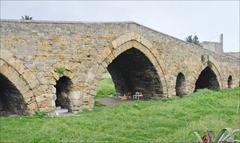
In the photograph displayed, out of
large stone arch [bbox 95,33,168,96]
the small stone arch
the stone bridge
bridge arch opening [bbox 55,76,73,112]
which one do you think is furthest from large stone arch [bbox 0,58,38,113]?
the small stone arch

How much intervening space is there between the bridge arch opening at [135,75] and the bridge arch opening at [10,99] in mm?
5489

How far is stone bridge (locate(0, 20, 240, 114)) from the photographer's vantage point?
12.1 metres

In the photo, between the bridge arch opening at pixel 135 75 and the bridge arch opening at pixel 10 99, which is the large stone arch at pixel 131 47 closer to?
the bridge arch opening at pixel 135 75

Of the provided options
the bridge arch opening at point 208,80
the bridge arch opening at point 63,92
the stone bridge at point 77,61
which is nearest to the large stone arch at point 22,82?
the stone bridge at point 77,61

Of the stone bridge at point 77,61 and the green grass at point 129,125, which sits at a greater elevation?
the stone bridge at point 77,61

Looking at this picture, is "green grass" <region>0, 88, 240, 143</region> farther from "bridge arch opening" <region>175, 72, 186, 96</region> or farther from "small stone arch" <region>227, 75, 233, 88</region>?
"small stone arch" <region>227, 75, 233, 88</region>

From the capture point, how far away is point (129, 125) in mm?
10367

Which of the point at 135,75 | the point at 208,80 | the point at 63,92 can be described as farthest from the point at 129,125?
the point at 208,80

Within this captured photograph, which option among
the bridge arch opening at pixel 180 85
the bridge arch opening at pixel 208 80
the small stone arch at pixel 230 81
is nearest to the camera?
the bridge arch opening at pixel 180 85

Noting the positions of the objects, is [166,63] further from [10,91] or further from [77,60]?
[10,91]

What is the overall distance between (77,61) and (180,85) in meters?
7.38

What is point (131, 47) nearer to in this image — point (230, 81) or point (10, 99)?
point (10, 99)

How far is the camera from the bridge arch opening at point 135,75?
56.2 feet

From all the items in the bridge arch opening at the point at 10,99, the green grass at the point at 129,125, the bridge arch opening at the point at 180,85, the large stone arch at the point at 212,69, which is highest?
the large stone arch at the point at 212,69
